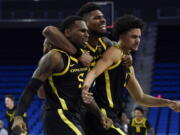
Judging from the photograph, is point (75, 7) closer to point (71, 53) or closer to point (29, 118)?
point (29, 118)

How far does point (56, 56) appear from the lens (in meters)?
4.56

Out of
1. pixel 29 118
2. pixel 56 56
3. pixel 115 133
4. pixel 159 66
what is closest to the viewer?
pixel 56 56

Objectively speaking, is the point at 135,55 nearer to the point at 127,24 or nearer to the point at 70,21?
the point at 127,24

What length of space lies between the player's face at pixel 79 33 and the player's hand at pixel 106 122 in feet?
2.33

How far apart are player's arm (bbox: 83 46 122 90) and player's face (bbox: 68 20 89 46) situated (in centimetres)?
24

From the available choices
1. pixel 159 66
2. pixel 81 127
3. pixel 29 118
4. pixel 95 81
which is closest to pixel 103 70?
pixel 95 81

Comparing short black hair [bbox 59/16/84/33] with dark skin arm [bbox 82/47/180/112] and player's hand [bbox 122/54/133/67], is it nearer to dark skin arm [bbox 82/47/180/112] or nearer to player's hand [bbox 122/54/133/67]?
dark skin arm [bbox 82/47/180/112]

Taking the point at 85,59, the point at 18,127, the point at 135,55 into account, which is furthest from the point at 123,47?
the point at 135,55

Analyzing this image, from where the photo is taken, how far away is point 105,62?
4824 millimetres

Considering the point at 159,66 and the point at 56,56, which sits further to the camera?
the point at 159,66

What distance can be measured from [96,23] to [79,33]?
1.03ft

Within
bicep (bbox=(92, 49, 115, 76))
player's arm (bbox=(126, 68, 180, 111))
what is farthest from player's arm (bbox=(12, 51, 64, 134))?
player's arm (bbox=(126, 68, 180, 111))

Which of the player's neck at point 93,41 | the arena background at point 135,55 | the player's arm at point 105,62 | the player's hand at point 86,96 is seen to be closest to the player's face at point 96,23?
the player's neck at point 93,41

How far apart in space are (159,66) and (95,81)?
15515 millimetres
